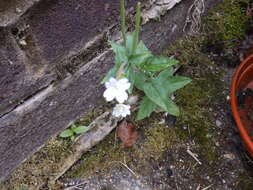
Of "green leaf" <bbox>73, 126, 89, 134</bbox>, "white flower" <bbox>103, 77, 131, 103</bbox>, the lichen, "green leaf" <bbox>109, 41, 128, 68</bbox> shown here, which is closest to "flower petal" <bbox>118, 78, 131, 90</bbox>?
"white flower" <bbox>103, 77, 131, 103</bbox>

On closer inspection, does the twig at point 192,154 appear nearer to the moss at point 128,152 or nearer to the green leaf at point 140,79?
the moss at point 128,152

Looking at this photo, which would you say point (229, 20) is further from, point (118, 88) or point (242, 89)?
point (118, 88)

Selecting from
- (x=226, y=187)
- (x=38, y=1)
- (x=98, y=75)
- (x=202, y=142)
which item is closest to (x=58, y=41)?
(x=38, y=1)

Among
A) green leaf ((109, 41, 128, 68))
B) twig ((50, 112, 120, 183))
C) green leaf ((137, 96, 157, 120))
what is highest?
green leaf ((109, 41, 128, 68))

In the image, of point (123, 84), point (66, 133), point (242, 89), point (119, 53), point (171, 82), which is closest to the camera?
point (123, 84)

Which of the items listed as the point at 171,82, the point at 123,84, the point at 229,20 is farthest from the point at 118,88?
the point at 229,20

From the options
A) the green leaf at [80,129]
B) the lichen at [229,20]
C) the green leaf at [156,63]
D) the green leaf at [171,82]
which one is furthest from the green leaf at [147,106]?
the lichen at [229,20]

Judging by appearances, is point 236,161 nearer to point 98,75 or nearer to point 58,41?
point 98,75

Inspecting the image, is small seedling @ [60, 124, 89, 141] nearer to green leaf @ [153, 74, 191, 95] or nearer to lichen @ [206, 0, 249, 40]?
green leaf @ [153, 74, 191, 95]
